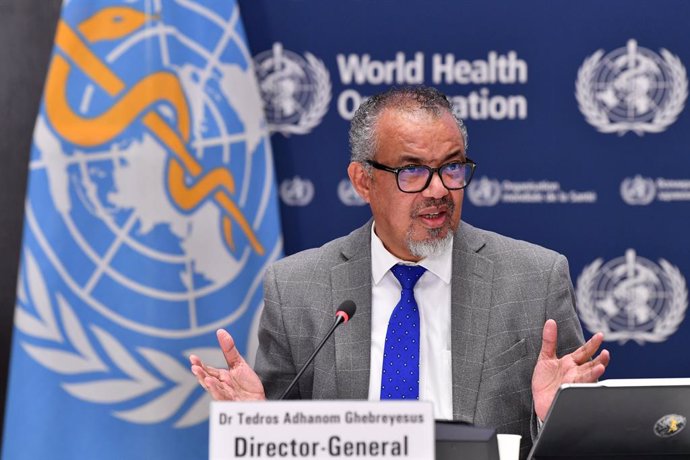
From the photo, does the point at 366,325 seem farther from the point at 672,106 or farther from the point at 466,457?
the point at 672,106

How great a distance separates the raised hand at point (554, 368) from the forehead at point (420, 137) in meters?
0.61

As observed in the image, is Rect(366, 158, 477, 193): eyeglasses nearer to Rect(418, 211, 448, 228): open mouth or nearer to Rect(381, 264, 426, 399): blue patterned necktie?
Rect(418, 211, 448, 228): open mouth

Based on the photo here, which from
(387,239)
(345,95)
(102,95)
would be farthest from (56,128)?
(387,239)

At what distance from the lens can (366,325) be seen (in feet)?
9.71

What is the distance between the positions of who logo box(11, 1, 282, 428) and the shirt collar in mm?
1266

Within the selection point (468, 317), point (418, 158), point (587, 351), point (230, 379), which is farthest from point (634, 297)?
point (230, 379)

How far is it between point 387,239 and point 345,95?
1.45 metres

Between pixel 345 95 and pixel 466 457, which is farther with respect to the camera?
pixel 345 95

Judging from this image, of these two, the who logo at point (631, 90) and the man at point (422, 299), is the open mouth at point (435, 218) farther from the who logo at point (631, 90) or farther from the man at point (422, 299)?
the who logo at point (631, 90)

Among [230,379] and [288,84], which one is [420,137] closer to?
[230,379]

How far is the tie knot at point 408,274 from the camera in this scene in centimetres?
298

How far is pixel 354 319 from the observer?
9.77ft

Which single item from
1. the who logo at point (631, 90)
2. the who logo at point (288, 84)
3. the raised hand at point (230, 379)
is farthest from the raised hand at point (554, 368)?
the who logo at point (288, 84)

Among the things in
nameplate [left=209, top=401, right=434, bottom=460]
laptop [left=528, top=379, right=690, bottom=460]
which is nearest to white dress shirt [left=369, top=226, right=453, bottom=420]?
laptop [left=528, top=379, right=690, bottom=460]
